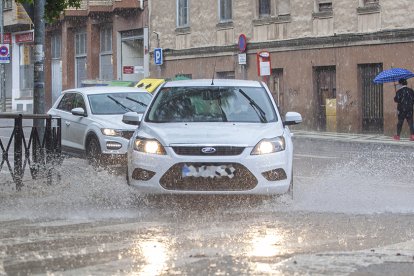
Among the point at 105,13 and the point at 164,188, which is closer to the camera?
the point at 164,188

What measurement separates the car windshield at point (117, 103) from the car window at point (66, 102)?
687 mm

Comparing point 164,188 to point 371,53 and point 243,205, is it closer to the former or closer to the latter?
point 243,205

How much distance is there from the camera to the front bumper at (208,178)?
10.3 m

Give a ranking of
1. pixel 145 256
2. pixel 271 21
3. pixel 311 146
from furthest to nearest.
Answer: pixel 271 21 → pixel 311 146 → pixel 145 256

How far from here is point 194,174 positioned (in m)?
10.3

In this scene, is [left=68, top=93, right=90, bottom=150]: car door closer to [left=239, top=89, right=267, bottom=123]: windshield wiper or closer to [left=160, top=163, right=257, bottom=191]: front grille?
[left=239, top=89, right=267, bottom=123]: windshield wiper

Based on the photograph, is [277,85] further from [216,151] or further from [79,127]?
[216,151]

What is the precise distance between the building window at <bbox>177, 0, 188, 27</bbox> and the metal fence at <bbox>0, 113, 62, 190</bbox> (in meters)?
27.4

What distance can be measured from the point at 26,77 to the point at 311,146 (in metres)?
34.5

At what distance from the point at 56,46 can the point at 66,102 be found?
34.5 metres

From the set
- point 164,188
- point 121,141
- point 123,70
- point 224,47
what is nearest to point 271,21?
point 224,47

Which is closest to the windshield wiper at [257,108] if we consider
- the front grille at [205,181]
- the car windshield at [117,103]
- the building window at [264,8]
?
the front grille at [205,181]

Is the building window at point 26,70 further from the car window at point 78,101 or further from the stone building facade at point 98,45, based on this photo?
the car window at point 78,101

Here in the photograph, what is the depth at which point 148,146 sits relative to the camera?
35.2ft
